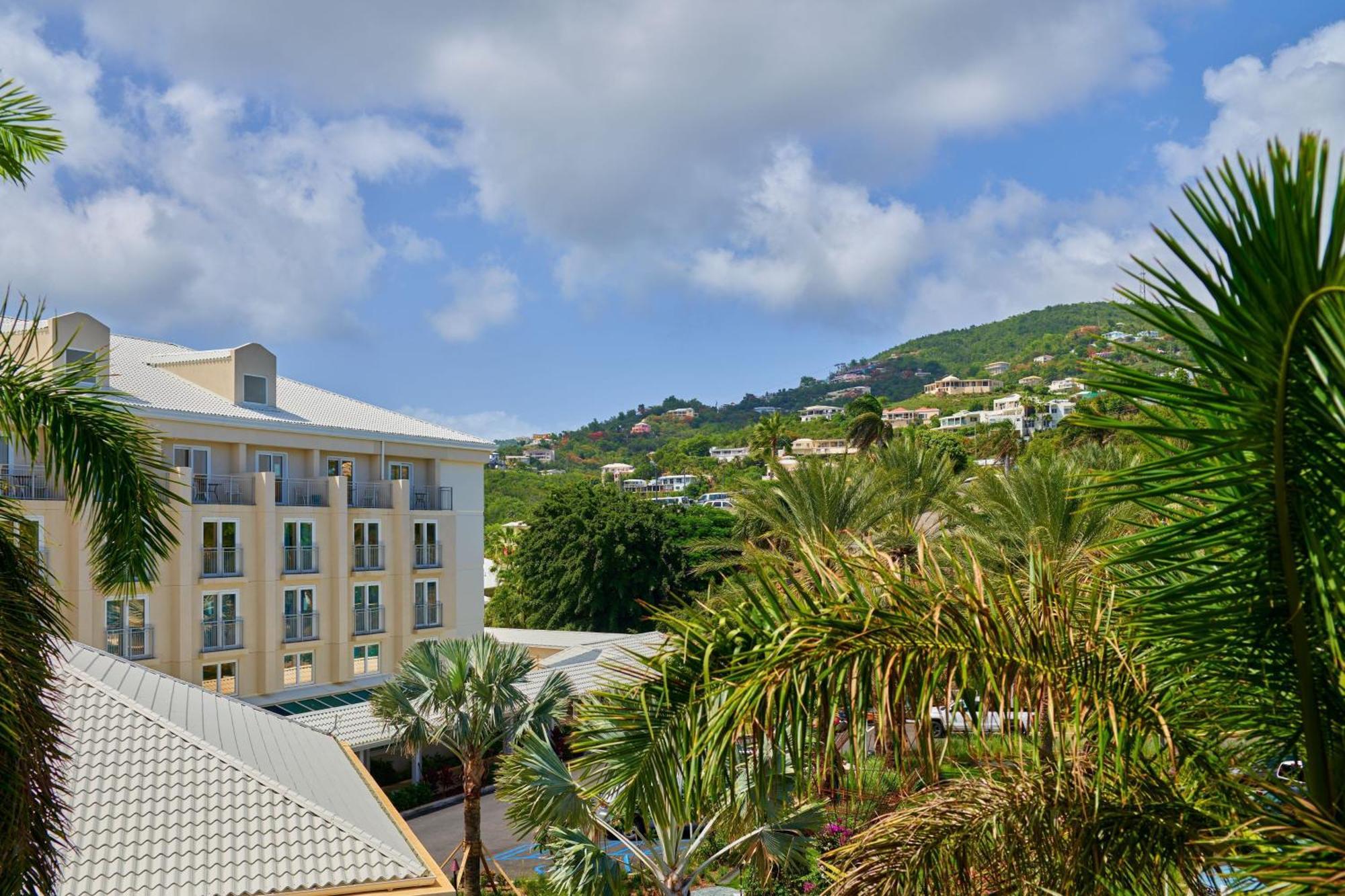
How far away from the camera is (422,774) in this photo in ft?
105

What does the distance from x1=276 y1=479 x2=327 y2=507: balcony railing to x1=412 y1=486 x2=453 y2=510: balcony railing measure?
12.9 feet

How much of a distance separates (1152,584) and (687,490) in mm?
121310

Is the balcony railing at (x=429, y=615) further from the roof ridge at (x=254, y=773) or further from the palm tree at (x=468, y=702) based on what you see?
the roof ridge at (x=254, y=773)

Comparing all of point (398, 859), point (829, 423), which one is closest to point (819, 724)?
point (398, 859)

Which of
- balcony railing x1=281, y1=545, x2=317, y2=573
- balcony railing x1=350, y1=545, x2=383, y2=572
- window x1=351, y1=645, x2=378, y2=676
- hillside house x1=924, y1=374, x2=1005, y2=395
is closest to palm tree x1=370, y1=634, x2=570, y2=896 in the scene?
balcony railing x1=281, y1=545, x2=317, y2=573

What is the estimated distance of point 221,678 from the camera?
3191cm

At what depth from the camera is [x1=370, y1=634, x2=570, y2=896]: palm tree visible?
20.1 m

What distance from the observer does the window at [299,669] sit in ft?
110

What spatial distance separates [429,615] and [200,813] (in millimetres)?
25132

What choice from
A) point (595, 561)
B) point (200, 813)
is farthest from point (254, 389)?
point (200, 813)

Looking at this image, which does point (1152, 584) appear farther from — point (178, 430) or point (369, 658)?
point (369, 658)

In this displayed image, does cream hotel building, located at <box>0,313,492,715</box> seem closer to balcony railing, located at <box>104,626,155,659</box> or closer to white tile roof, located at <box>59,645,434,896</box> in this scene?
balcony railing, located at <box>104,626,155,659</box>

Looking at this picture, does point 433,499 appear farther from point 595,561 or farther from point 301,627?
point 595,561

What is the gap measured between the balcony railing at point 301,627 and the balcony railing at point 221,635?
1.60 m
